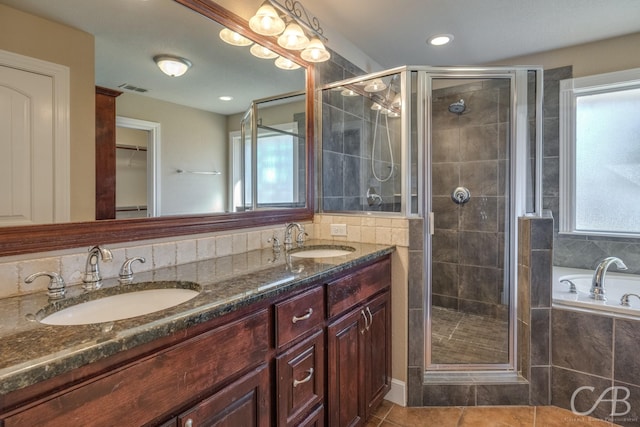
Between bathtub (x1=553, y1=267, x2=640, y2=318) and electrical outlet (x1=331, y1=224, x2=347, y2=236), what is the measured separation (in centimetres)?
130

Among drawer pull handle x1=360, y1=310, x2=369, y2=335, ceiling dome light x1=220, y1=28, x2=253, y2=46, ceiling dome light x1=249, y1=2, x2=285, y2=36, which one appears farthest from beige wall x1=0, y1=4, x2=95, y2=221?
drawer pull handle x1=360, y1=310, x2=369, y2=335

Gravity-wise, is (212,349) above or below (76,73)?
below

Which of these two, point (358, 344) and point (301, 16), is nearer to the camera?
point (358, 344)

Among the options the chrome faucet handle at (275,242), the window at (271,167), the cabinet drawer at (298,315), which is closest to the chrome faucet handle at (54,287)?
the cabinet drawer at (298,315)

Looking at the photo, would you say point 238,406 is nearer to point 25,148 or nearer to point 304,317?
point 304,317

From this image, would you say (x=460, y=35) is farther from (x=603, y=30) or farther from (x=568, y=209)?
(x=568, y=209)

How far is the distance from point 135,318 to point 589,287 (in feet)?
9.30

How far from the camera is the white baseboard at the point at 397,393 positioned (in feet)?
6.24

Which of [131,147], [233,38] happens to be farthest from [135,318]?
[233,38]

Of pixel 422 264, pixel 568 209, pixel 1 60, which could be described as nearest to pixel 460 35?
pixel 568 209

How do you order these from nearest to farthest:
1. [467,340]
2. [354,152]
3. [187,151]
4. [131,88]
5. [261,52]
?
[131,88], [187,151], [261,52], [467,340], [354,152]

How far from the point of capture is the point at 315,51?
1.91 metres

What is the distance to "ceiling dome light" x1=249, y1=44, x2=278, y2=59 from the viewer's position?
1.83 m

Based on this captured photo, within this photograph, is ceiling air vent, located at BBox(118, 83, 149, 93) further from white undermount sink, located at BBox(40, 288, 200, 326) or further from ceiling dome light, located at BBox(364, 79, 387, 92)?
ceiling dome light, located at BBox(364, 79, 387, 92)
